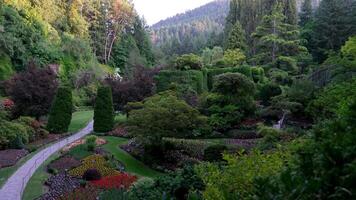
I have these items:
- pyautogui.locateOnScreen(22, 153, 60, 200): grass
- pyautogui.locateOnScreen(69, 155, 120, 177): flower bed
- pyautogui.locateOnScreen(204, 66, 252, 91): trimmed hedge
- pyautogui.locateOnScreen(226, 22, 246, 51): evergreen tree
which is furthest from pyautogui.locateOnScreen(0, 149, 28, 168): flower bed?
pyautogui.locateOnScreen(226, 22, 246, 51): evergreen tree

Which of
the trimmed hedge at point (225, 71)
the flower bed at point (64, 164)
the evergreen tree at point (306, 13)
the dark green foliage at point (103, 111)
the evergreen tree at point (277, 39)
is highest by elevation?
the evergreen tree at point (306, 13)

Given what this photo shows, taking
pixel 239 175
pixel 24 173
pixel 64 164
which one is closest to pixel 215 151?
pixel 64 164

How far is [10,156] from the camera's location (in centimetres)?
2095

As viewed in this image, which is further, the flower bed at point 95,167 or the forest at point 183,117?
the flower bed at point 95,167

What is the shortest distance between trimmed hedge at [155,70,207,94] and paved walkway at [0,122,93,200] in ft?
29.1

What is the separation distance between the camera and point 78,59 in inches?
2005

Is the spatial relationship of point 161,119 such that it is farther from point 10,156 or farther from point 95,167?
point 10,156

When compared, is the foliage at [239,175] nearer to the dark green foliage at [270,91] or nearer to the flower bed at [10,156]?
the flower bed at [10,156]

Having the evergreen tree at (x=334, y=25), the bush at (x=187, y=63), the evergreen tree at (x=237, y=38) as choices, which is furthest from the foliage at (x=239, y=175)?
the evergreen tree at (x=237, y=38)

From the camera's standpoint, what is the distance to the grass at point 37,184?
14.4 metres

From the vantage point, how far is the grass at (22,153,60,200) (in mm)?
14442

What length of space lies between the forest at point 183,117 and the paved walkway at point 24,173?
0.08 m

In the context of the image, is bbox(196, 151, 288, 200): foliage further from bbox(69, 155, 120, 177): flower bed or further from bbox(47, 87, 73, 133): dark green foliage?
bbox(47, 87, 73, 133): dark green foliage

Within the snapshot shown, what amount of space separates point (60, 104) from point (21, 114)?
398 centimetres
